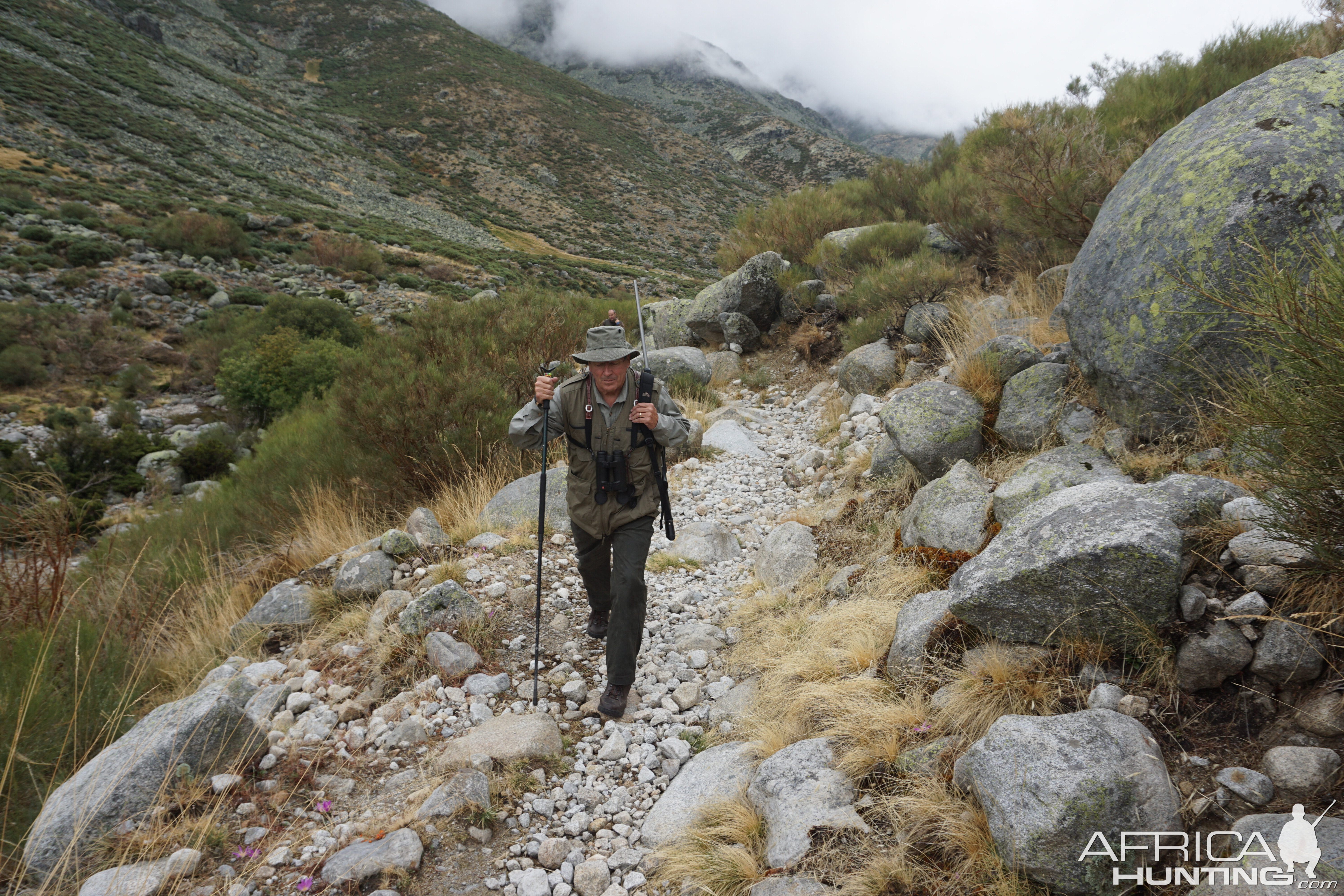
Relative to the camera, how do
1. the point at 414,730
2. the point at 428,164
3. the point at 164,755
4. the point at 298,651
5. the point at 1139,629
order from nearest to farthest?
1. the point at 1139,629
2. the point at 164,755
3. the point at 414,730
4. the point at 298,651
5. the point at 428,164

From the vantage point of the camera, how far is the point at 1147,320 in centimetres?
404

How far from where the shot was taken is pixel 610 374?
3.85 m

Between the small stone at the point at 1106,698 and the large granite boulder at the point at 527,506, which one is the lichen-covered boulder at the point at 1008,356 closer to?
the small stone at the point at 1106,698

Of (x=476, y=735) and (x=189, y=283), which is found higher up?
(x=189, y=283)

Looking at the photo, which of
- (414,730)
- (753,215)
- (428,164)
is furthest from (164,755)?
(428,164)

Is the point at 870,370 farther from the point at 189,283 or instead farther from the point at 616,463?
the point at 189,283

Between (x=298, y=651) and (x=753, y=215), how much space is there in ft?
48.7

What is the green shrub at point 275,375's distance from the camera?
47.9 ft

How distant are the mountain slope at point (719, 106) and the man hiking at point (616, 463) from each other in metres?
54.5

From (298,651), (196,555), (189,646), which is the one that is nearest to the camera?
(298,651)

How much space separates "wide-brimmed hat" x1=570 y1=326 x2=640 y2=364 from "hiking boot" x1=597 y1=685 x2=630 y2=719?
6.75 feet

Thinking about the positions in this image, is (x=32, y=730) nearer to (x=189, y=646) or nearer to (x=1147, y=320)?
(x=189, y=646)

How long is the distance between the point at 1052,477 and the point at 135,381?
21.5 metres

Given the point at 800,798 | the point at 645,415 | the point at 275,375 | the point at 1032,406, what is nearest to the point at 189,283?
the point at 275,375
